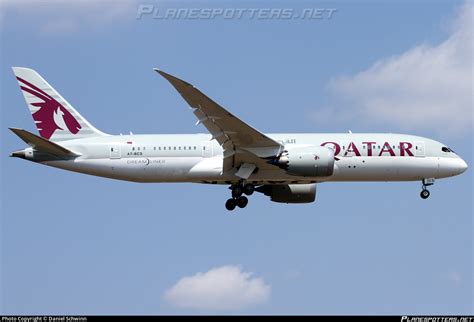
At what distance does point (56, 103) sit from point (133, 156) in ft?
21.6

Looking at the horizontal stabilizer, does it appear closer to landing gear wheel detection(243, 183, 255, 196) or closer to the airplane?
the airplane

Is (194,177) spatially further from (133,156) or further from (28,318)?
(28,318)

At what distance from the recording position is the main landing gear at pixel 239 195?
57.8 meters

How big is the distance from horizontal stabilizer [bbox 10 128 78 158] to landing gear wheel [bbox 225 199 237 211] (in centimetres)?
886

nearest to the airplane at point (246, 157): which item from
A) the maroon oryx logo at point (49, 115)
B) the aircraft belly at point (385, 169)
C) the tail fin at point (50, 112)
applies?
the aircraft belly at point (385, 169)

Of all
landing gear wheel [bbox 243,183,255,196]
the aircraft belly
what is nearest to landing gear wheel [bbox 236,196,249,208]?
landing gear wheel [bbox 243,183,255,196]

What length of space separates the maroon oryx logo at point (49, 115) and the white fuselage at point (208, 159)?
6.30 feet

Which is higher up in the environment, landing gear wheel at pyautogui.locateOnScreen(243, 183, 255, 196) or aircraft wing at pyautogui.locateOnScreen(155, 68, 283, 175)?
aircraft wing at pyautogui.locateOnScreen(155, 68, 283, 175)

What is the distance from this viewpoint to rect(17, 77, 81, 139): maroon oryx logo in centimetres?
5966

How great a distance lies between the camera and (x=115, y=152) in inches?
2263

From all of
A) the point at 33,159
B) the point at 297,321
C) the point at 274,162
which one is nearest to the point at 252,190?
the point at 274,162

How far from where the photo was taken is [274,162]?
55.9 metres

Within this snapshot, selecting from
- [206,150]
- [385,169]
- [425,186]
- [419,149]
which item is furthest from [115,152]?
[425,186]

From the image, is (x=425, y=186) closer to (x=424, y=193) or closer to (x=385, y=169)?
(x=424, y=193)
